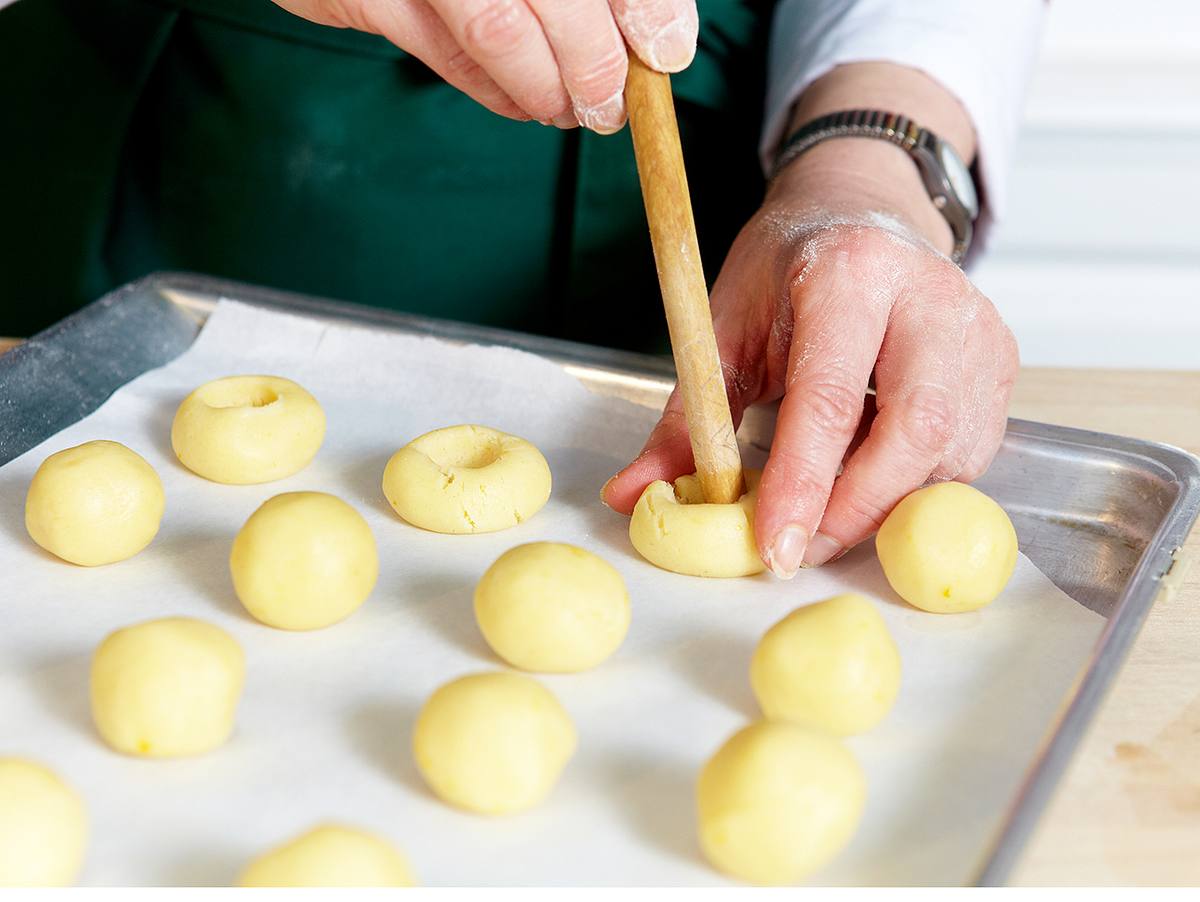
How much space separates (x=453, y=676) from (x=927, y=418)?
0.49 meters

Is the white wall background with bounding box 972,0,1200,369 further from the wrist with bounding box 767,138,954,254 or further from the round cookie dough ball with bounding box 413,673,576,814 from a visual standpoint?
the round cookie dough ball with bounding box 413,673,576,814

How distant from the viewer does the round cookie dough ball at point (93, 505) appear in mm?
1136

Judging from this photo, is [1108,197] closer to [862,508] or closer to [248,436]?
[862,508]

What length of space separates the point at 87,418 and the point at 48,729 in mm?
514

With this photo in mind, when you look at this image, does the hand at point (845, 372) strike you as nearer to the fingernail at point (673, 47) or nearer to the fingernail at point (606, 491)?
the fingernail at point (606, 491)

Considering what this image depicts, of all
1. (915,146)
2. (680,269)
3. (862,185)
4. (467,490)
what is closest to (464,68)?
(680,269)

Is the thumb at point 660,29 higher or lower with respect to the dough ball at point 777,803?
higher

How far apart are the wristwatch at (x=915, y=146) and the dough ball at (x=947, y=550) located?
544 mm

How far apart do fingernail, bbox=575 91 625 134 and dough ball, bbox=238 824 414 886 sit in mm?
657

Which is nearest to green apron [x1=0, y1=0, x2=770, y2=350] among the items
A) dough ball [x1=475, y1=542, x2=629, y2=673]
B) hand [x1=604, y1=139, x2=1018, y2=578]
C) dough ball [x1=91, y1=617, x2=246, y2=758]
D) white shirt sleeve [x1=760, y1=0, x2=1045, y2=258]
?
white shirt sleeve [x1=760, y1=0, x2=1045, y2=258]

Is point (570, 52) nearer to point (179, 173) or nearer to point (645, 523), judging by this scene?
point (645, 523)

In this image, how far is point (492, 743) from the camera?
2.91 ft

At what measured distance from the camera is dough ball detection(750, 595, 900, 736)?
96 cm

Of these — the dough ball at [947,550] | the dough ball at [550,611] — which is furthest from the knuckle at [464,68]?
the dough ball at [947,550]
